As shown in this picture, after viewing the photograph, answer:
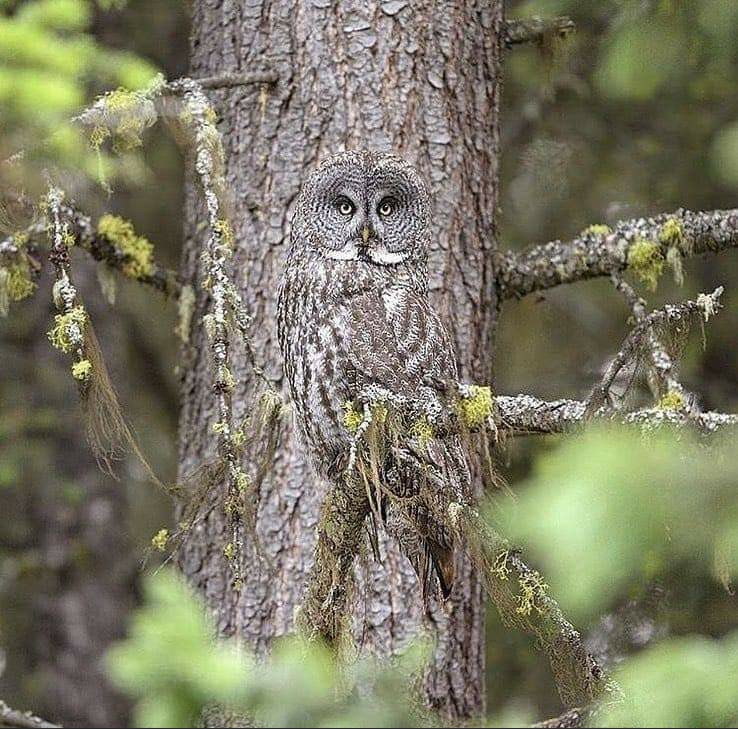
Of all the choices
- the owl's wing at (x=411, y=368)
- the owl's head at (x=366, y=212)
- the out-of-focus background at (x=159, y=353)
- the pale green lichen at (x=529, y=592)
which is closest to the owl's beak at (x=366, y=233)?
the owl's head at (x=366, y=212)

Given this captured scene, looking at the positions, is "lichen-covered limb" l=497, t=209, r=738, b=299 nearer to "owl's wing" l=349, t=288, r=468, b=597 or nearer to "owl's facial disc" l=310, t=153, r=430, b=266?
"owl's facial disc" l=310, t=153, r=430, b=266

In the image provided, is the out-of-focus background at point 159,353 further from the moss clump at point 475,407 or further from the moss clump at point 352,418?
the moss clump at point 475,407

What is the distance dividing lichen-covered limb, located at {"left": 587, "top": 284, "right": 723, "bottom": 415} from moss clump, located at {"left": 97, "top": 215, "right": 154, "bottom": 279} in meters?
1.91

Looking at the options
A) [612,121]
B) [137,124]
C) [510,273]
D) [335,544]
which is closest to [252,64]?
[137,124]

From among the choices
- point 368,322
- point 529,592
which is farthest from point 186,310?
point 529,592

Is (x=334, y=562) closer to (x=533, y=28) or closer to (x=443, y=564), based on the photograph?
(x=443, y=564)

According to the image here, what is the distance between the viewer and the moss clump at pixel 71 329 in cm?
322

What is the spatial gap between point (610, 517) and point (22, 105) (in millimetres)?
1608

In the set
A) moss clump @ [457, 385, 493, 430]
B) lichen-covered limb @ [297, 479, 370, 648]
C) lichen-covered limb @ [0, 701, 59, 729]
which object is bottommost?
lichen-covered limb @ [0, 701, 59, 729]

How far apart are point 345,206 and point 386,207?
0.13 m

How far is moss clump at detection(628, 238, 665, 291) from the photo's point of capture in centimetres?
398

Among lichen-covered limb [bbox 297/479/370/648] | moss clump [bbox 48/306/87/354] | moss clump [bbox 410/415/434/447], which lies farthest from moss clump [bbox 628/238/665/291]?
moss clump [bbox 48/306/87/354]

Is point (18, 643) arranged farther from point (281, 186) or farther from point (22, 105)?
point (22, 105)

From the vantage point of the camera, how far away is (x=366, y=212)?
13.2ft
